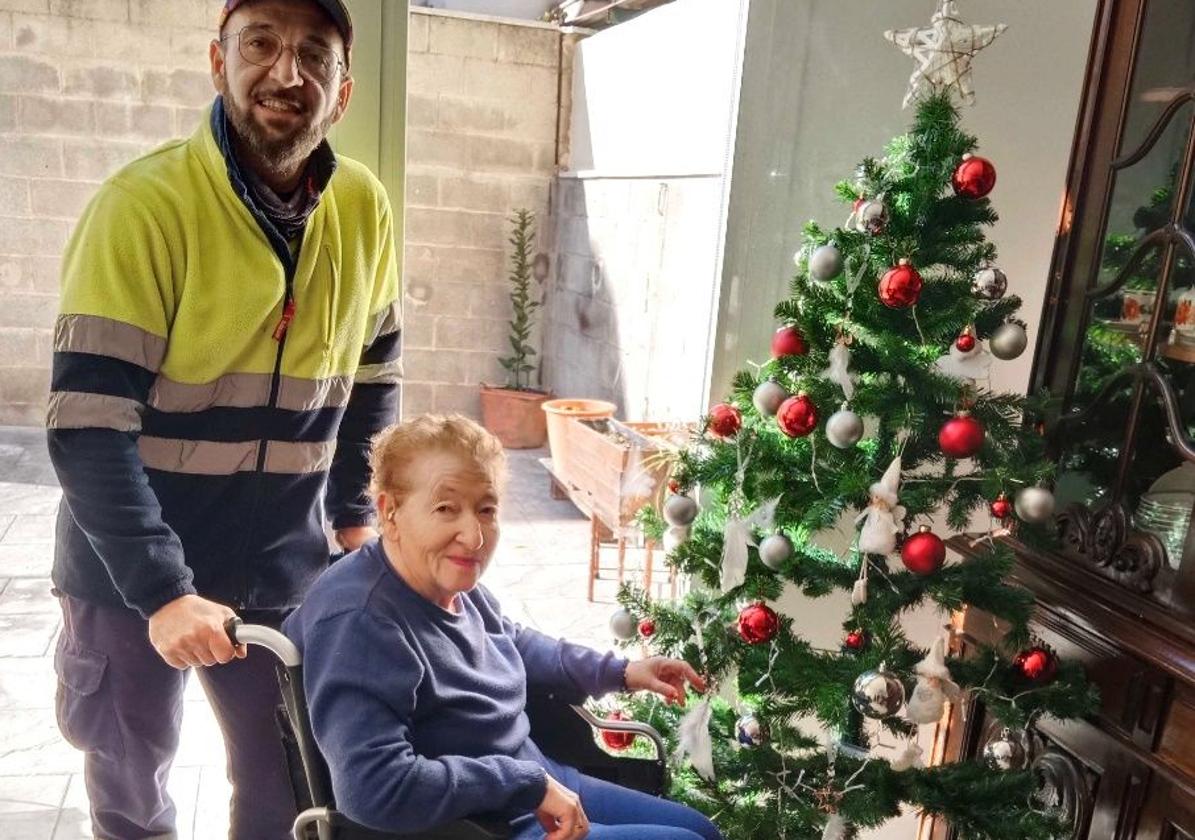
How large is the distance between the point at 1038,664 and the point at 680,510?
0.58 metres

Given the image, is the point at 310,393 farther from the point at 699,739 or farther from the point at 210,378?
the point at 699,739

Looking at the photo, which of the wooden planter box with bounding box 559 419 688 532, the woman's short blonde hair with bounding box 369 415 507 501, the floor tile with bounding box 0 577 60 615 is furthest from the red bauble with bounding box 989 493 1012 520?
the floor tile with bounding box 0 577 60 615

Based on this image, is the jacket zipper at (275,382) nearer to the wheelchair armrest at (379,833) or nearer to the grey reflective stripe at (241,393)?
the grey reflective stripe at (241,393)

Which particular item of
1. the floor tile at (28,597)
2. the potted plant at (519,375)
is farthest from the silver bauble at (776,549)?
the potted plant at (519,375)

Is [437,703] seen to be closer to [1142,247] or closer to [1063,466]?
[1063,466]

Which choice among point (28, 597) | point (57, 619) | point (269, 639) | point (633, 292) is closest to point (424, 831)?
point (269, 639)

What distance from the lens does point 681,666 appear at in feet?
4.93

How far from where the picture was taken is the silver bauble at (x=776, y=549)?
139 centimetres

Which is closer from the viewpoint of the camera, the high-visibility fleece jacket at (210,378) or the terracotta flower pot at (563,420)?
→ the high-visibility fleece jacket at (210,378)

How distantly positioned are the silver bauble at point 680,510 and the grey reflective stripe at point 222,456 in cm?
55

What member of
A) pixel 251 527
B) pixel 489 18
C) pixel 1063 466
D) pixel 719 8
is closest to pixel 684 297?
pixel 719 8

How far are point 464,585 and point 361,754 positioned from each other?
253 mm

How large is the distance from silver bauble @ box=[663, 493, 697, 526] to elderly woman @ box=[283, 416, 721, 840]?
28cm

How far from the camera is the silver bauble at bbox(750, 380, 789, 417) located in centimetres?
137
